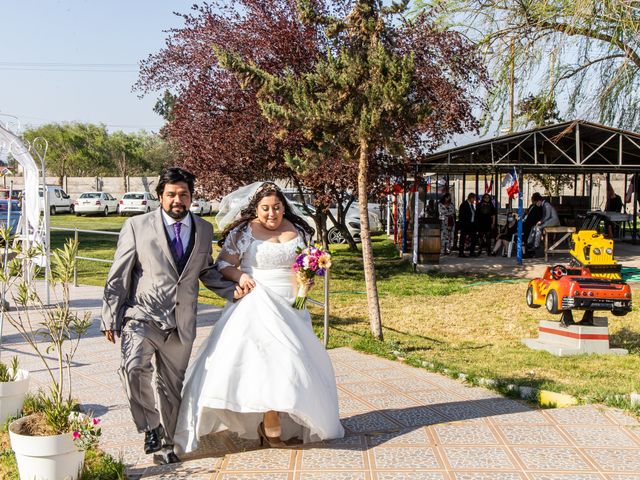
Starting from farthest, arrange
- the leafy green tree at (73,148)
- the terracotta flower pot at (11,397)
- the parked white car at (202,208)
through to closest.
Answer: the leafy green tree at (73,148)
the parked white car at (202,208)
the terracotta flower pot at (11,397)

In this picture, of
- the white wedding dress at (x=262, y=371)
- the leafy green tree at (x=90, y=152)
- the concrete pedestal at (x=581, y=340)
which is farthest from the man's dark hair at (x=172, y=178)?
the leafy green tree at (x=90, y=152)

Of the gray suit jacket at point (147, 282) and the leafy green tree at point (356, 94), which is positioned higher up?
the leafy green tree at point (356, 94)

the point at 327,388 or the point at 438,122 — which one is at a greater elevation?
the point at 438,122

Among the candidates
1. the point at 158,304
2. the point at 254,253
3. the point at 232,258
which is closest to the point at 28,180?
the point at 232,258

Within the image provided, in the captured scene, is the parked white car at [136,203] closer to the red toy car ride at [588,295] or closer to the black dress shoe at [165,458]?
the red toy car ride at [588,295]

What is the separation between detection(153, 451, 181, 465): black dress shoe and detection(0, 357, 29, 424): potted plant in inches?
52.3

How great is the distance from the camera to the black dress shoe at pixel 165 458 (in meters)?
4.25

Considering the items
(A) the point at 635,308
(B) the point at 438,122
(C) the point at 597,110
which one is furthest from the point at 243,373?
(C) the point at 597,110

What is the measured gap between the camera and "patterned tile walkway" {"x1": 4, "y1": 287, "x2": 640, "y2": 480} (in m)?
4.06

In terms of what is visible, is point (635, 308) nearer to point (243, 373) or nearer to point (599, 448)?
point (599, 448)

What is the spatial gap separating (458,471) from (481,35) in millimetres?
12583

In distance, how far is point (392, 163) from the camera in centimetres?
→ 1442

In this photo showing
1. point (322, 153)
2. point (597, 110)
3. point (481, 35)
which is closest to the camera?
point (322, 153)

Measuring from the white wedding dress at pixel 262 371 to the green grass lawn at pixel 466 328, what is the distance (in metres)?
2.50
